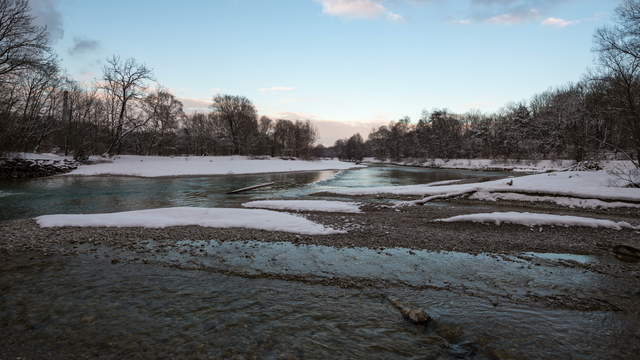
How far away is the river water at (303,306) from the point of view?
466 cm

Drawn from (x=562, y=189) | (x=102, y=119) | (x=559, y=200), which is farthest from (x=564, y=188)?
(x=102, y=119)

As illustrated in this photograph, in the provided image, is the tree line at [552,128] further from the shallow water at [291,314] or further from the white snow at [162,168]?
the white snow at [162,168]

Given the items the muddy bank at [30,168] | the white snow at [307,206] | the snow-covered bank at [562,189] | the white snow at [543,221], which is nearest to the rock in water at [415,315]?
the white snow at [543,221]

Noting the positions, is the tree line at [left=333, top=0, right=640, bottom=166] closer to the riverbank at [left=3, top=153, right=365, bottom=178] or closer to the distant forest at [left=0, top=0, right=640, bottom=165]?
the distant forest at [left=0, top=0, right=640, bottom=165]

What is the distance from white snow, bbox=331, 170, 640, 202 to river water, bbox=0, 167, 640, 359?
11674mm

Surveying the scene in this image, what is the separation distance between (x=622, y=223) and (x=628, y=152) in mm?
14111

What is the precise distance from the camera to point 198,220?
1312 cm

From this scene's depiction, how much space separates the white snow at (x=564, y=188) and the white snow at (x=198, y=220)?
11.4m

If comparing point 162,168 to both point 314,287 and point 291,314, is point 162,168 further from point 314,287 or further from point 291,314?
point 291,314

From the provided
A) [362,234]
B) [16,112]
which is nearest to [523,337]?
[362,234]

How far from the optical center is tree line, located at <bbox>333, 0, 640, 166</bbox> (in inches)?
835

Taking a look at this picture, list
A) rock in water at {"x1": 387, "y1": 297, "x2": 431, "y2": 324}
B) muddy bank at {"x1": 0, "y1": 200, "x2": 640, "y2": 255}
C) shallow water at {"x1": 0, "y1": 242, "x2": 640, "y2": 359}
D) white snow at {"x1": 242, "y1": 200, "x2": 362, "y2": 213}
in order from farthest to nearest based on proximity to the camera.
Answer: white snow at {"x1": 242, "y1": 200, "x2": 362, "y2": 213} → muddy bank at {"x1": 0, "y1": 200, "x2": 640, "y2": 255} → rock in water at {"x1": 387, "y1": 297, "x2": 431, "y2": 324} → shallow water at {"x1": 0, "y1": 242, "x2": 640, "y2": 359}

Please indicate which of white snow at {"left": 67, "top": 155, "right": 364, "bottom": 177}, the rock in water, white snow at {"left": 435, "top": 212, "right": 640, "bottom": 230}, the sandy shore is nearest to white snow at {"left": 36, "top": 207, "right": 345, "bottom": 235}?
the sandy shore

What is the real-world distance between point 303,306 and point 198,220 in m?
8.60
